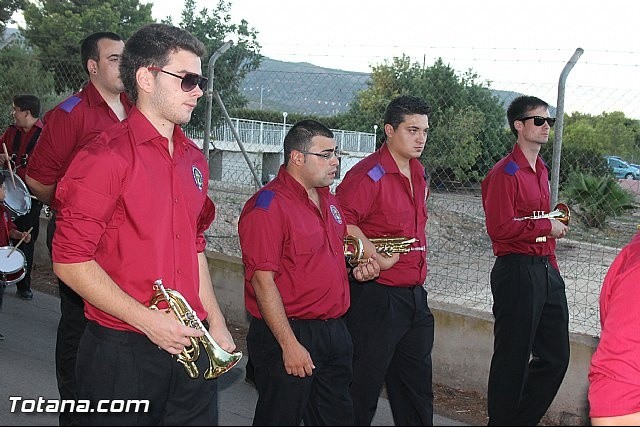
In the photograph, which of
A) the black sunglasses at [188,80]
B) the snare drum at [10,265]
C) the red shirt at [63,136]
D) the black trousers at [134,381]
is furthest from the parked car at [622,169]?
the snare drum at [10,265]

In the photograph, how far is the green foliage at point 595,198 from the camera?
23.7 ft

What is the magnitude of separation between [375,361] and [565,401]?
1718 mm

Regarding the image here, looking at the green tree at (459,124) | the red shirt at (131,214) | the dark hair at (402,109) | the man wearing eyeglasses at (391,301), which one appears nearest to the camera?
the red shirt at (131,214)

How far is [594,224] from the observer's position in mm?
8180

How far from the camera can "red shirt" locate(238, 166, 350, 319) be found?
14.8ft

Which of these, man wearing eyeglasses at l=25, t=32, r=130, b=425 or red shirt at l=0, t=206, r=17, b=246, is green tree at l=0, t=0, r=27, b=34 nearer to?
red shirt at l=0, t=206, r=17, b=246

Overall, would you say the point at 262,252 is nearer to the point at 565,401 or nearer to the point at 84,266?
the point at 84,266

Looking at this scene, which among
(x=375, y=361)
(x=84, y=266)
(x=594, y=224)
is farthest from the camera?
(x=594, y=224)

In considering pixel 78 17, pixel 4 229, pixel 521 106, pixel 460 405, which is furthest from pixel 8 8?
pixel 460 405

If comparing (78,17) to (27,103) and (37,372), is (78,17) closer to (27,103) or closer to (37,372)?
(27,103)

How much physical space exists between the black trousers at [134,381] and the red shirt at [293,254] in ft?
4.10

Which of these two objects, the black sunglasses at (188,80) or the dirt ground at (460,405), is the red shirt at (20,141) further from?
the black sunglasses at (188,80)

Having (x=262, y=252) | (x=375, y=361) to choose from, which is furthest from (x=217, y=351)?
(x=375, y=361)

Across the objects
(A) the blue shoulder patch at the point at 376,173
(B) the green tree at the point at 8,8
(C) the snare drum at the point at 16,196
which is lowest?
(C) the snare drum at the point at 16,196
